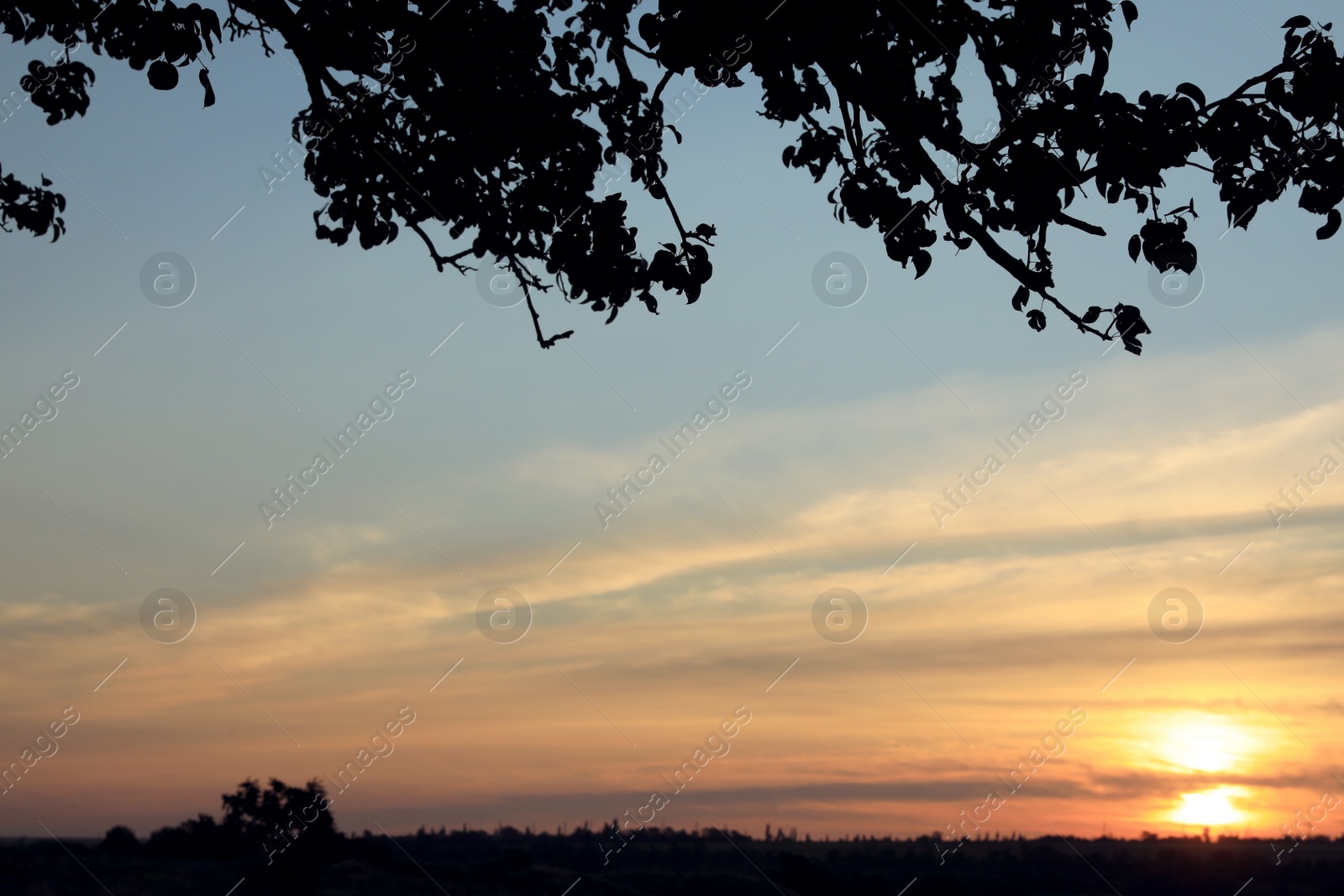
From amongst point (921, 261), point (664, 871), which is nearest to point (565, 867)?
point (664, 871)

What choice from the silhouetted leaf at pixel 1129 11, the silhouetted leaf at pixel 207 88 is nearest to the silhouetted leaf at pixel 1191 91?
the silhouetted leaf at pixel 1129 11

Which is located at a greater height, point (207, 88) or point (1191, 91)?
point (207, 88)

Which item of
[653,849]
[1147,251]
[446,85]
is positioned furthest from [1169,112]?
[653,849]

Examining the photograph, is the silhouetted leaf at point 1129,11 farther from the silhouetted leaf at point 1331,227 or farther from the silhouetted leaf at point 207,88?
the silhouetted leaf at point 207,88

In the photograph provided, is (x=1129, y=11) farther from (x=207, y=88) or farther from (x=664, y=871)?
(x=664, y=871)

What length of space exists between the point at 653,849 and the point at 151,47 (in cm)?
5675

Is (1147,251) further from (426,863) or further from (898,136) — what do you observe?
(426,863)

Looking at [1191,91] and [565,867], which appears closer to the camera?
Answer: [1191,91]

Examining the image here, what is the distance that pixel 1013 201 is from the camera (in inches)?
288

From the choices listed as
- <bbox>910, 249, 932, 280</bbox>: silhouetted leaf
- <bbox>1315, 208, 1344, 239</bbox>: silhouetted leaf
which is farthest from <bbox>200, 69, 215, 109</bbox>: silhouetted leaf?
<bbox>1315, 208, 1344, 239</bbox>: silhouetted leaf

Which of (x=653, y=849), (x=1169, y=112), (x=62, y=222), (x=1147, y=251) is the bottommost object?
(x=653, y=849)

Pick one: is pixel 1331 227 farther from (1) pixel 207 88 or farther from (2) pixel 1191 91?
(1) pixel 207 88

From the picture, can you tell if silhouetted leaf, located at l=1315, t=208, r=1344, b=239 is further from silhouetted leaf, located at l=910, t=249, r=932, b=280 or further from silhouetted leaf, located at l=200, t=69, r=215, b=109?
silhouetted leaf, located at l=200, t=69, r=215, b=109

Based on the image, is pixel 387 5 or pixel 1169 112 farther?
pixel 387 5
